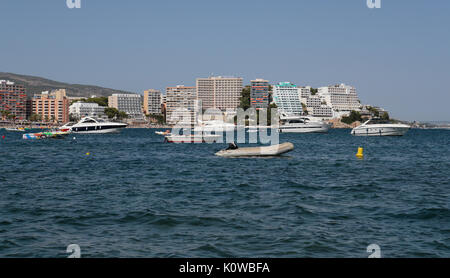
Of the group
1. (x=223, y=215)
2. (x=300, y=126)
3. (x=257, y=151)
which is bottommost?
(x=223, y=215)

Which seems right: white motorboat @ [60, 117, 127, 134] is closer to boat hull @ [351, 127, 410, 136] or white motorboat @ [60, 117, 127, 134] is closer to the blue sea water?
boat hull @ [351, 127, 410, 136]

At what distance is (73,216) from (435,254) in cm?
1020

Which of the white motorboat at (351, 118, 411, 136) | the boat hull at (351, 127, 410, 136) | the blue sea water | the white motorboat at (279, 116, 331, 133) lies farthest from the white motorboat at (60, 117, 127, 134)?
the blue sea water

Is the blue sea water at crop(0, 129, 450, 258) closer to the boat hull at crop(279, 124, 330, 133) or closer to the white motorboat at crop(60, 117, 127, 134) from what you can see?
the white motorboat at crop(60, 117, 127, 134)

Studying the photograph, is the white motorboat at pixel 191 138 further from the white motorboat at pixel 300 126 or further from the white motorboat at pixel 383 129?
the white motorboat at pixel 300 126

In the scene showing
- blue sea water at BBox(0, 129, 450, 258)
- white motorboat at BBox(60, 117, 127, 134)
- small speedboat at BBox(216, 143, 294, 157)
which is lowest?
blue sea water at BBox(0, 129, 450, 258)

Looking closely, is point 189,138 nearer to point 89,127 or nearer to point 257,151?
point 257,151

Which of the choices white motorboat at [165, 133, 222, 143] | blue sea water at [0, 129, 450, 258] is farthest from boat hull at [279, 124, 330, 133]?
blue sea water at [0, 129, 450, 258]

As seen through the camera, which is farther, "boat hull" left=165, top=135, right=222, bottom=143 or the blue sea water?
"boat hull" left=165, top=135, right=222, bottom=143

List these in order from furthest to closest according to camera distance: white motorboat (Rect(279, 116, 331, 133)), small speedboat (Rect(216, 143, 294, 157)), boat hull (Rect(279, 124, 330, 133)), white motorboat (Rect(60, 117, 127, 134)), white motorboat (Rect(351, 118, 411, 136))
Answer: white motorboat (Rect(279, 116, 331, 133))
boat hull (Rect(279, 124, 330, 133))
white motorboat (Rect(60, 117, 127, 134))
white motorboat (Rect(351, 118, 411, 136))
small speedboat (Rect(216, 143, 294, 157))

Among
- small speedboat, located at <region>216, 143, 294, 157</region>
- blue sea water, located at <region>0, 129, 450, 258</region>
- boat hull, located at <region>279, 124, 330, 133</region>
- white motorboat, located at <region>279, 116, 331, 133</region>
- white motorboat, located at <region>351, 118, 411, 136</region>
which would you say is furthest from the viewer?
white motorboat, located at <region>279, 116, 331, 133</region>

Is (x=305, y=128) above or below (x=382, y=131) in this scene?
above

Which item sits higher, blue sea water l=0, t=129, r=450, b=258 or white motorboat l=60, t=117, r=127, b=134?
white motorboat l=60, t=117, r=127, b=134

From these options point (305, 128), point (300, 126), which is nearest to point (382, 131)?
point (300, 126)
